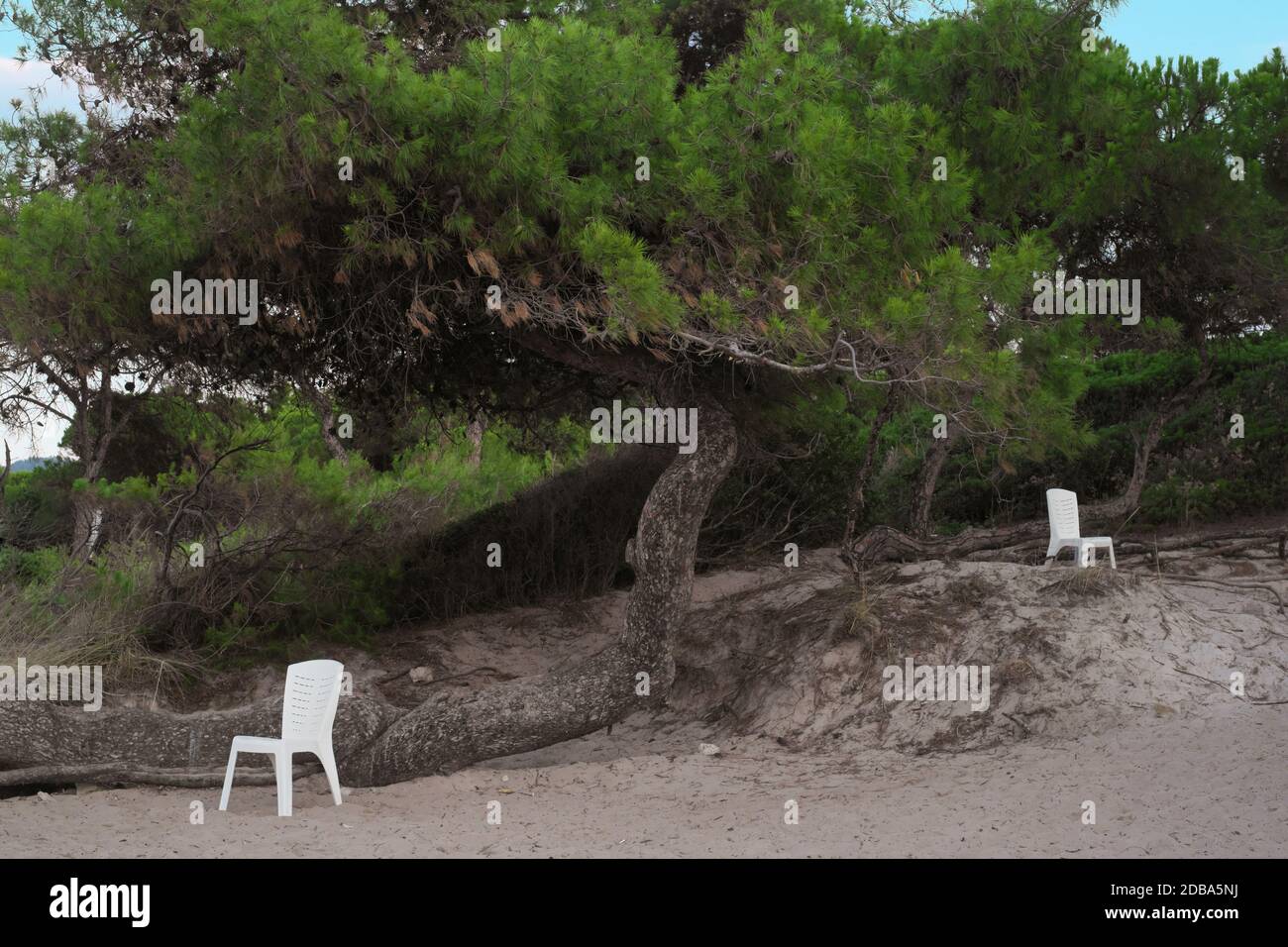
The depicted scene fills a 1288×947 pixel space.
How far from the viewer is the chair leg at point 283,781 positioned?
271 inches

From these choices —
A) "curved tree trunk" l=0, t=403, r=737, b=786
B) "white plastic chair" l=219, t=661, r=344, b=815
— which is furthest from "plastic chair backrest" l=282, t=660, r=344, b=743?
"curved tree trunk" l=0, t=403, r=737, b=786

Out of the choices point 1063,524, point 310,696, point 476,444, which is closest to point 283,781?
point 310,696

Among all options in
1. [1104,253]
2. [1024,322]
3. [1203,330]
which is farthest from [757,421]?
[1203,330]

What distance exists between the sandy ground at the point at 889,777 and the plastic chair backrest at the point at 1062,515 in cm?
66

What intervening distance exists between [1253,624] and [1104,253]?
12.9ft

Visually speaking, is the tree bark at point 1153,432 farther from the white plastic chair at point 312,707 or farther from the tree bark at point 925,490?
the white plastic chair at point 312,707

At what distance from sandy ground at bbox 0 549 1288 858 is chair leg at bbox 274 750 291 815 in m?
0.12

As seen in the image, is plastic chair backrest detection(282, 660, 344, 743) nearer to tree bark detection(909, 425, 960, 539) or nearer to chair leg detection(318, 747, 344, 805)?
chair leg detection(318, 747, 344, 805)

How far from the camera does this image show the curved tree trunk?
7930 millimetres

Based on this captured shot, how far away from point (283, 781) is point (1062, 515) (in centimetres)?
662

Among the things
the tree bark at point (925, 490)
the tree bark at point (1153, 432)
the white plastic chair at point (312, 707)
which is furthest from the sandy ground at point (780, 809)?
the tree bark at point (1153, 432)

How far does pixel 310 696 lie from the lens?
722 centimetres

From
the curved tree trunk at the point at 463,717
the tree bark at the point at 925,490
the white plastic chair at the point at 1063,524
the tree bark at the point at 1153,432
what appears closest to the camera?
the curved tree trunk at the point at 463,717

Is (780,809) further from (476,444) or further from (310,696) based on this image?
(476,444)
